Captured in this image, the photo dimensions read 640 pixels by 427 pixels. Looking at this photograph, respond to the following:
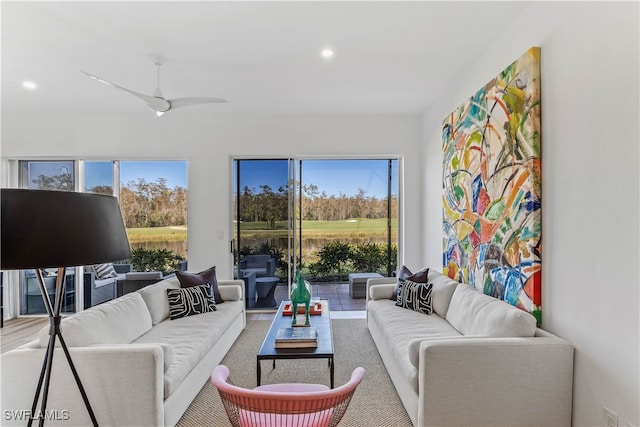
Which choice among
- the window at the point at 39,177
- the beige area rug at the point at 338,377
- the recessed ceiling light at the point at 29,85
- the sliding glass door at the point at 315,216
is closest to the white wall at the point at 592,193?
the beige area rug at the point at 338,377

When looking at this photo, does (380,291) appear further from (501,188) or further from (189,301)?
(189,301)

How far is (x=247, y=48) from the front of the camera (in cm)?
301

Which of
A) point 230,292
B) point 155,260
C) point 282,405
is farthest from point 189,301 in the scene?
point 282,405

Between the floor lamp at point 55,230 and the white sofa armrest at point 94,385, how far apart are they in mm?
394

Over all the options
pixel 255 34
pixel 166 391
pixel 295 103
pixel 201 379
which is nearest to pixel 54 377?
pixel 166 391

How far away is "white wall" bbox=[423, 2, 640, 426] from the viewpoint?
166 centimetres

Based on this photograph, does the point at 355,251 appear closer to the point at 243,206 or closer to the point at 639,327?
the point at 243,206

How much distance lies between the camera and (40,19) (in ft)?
8.28

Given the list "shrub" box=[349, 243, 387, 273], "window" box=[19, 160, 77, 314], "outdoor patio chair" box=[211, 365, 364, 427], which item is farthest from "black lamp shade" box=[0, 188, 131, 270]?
"window" box=[19, 160, 77, 314]

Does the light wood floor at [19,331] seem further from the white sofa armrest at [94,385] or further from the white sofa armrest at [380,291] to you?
the white sofa armrest at [380,291]

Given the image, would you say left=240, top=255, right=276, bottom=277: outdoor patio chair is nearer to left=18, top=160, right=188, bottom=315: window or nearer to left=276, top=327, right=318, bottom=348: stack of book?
left=18, top=160, right=188, bottom=315: window

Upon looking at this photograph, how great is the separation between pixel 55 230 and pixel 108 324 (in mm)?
1417

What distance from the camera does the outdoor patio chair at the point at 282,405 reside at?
4.57 feet

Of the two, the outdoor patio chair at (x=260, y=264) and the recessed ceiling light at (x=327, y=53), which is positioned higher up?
the recessed ceiling light at (x=327, y=53)
